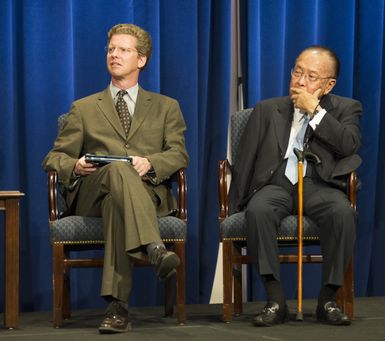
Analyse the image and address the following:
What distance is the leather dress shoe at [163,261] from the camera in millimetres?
3553

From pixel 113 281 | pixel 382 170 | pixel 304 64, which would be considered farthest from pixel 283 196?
pixel 382 170

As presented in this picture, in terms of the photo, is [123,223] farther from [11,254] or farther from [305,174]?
[305,174]

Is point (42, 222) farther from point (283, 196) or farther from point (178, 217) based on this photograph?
point (283, 196)

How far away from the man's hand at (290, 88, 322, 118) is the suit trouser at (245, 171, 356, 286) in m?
0.39

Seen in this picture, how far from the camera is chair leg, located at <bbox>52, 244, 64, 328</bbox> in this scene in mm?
3861

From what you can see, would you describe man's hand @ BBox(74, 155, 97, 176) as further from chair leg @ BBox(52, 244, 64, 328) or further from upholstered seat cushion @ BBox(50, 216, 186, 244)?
chair leg @ BBox(52, 244, 64, 328)

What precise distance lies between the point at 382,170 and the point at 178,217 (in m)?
1.57

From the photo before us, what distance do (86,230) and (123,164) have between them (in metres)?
0.33

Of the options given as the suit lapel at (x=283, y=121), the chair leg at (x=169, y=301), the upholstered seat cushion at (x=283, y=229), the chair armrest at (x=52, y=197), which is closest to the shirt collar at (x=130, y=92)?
the chair armrest at (x=52, y=197)

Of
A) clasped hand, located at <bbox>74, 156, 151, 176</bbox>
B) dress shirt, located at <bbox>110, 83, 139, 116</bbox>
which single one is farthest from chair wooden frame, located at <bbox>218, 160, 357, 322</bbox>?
dress shirt, located at <bbox>110, 83, 139, 116</bbox>

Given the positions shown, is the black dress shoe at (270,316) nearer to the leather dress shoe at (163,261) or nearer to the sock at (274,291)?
the sock at (274,291)

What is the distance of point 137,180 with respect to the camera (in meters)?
3.77

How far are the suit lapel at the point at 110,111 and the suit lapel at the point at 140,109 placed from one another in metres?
0.06

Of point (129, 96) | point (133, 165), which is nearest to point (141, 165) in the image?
point (133, 165)
